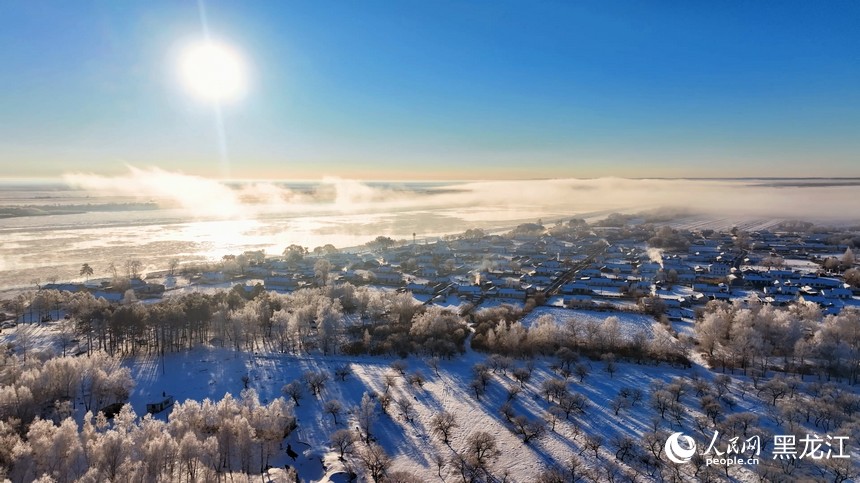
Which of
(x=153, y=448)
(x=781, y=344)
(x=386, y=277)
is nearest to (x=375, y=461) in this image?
(x=153, y=448)

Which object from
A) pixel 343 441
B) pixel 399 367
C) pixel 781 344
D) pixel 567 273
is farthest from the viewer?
pixel 567 273

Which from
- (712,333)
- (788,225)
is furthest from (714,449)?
(788,225)

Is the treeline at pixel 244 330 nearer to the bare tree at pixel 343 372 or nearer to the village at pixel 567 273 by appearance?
the bare tree at pixel 343 372

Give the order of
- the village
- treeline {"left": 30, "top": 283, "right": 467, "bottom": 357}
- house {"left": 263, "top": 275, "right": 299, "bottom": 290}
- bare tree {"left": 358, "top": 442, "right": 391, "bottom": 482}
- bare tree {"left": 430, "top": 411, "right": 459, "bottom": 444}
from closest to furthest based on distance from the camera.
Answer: bare tree {"left": 358, "top": 442, "right": 391, "bottom": 482}
bare tree {"left": 430, "top": 411, "right": 459, "bottom": 444}
treeline {"left": 30, "top": 283, "right": 467, "bottom": 357}
the village
house {"left": 263, "top": 275, "right": 299, "bottom": 290}

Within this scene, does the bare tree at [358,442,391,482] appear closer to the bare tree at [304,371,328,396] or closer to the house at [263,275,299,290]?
the bare tree at [304,371,328,396]

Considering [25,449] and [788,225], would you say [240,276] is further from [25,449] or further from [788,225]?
[788,225]

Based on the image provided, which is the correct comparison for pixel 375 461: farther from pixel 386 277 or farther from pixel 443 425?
pixel 386 277

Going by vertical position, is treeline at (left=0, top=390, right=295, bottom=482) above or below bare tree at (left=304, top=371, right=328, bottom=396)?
above

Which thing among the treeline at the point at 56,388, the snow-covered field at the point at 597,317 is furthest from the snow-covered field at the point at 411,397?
the snow-covered field at the point at 597,317

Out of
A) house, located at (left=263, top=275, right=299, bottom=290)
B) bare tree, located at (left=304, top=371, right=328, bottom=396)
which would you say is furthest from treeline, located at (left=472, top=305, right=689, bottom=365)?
house, located at (left=263, top=275, right=299, bottom=290)

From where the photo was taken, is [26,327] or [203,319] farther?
[26,327]

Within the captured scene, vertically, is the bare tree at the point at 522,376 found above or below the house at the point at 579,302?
above
